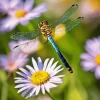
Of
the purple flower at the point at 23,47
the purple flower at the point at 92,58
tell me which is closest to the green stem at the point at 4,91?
the purple flower at the point at 23,47

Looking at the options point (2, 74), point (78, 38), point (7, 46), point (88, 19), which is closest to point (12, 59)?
point (2, 74)

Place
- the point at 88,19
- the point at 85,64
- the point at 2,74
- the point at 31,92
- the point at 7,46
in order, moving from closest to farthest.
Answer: the point at 31,92
the point at 85,64
the point at 2,74
the point at 7,46
the point at 88,19

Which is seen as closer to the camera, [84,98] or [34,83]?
[34,83]

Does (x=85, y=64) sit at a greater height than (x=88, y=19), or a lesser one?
lesser

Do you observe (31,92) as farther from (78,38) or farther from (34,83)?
(78,38)

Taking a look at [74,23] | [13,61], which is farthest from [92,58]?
[13,61]

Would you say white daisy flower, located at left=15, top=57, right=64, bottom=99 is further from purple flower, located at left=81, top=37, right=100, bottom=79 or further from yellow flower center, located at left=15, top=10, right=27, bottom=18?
yellow flower center, located at left=15, top=10, right=27, bottom=18

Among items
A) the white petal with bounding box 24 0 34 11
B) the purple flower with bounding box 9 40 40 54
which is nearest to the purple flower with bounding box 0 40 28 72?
the purple flower with bounding box 9 40 40 54
